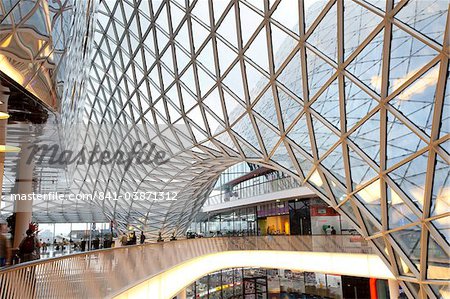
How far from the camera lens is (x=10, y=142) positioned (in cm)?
2300

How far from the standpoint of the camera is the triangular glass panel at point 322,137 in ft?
58.9

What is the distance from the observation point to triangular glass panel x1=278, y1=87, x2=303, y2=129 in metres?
19.6

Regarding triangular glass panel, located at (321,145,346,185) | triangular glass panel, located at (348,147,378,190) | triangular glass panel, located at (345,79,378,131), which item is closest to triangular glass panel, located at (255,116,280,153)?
triangular glass panel, located at (321,145,346,185)

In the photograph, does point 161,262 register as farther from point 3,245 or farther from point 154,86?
point 154,86

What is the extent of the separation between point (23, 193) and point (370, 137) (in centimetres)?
2333

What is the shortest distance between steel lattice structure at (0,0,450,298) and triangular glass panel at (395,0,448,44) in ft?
0.13

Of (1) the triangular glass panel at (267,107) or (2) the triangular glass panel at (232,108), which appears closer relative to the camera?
Answer: (1) the triangular glass panel at (267,107)

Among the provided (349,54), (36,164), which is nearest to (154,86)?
(36,164)

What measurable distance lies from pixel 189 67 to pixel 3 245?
53.5ft

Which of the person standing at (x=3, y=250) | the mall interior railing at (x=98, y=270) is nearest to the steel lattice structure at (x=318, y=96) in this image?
the mall interior railing at (x=98, y=270)

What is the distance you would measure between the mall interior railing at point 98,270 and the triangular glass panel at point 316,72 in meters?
12.0

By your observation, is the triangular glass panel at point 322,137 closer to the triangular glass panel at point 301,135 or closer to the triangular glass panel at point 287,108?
the triangular glass panel at point 301,135

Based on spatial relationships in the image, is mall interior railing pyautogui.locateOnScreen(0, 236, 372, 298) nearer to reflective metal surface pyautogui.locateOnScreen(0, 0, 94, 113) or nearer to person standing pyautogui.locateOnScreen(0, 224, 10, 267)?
person standing pyautogui.locateOnScreen(0, 224, 10, 267)

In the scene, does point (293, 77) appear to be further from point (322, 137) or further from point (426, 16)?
point (426, 16)
